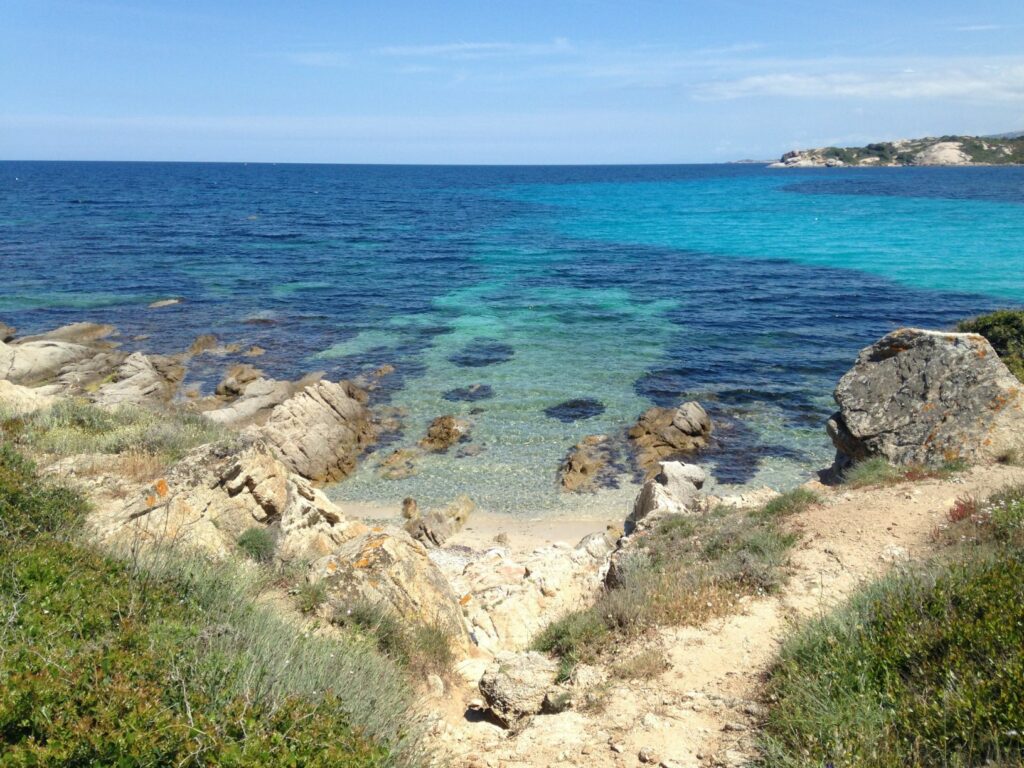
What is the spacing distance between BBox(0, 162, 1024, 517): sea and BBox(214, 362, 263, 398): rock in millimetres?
1057

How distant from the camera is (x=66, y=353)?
24.5m

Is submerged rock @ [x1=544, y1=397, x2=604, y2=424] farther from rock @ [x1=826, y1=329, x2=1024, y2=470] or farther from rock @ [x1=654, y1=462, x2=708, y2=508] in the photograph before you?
rock @ [x1=826, y1=329, x2=1024, y2=470]

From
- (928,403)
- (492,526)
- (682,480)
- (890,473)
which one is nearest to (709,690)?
(890,473)

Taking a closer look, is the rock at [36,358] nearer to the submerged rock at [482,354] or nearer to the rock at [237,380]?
the rock at [237,380]

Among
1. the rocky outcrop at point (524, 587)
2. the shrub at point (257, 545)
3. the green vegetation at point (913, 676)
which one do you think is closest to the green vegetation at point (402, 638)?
the rocky outcrop at point (524, 587)

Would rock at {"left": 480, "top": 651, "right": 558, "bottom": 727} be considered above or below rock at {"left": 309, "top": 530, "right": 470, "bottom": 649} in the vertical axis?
below

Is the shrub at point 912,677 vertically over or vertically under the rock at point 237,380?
over

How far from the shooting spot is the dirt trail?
5.52 m

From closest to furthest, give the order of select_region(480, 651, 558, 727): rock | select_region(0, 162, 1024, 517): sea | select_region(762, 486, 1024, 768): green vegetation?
select_region(762, 486, 1024, 768): green vegetation
select_region(480, 651, 558, 727): rock
select_region(0, 162, 1024, 517): sea

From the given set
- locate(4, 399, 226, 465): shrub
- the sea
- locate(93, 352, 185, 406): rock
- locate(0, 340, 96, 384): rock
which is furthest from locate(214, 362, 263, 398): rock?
locate(4, 399, 226, 465): shrub

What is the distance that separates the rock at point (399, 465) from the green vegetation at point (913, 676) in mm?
12427

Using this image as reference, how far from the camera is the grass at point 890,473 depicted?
35.4 ft

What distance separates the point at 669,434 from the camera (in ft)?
61.1

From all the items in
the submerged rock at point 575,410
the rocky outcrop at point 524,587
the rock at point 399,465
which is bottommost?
the rock at point 399,465
